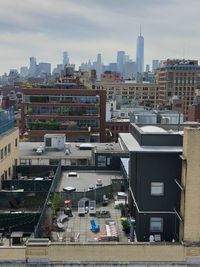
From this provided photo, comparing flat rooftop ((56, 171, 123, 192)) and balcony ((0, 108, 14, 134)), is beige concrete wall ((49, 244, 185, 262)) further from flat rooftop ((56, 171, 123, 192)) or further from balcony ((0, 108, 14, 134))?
balcony ((0, 108, 14, 134))

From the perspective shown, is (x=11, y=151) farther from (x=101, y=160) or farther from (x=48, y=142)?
(x=48, y=142)

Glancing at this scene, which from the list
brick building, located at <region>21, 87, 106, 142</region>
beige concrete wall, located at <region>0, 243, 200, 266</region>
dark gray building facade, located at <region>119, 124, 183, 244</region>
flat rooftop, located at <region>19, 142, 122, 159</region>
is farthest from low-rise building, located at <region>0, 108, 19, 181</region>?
brick building, located at <region>21, 87, 106, 142</region>

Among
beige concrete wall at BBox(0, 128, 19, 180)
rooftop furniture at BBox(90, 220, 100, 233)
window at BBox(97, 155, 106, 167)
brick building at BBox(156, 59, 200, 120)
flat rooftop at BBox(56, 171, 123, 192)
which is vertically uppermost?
brick building at BBox(156, 59, 200, 120)

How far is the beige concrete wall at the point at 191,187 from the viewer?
24.2 m

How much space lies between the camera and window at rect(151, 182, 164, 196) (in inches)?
1039

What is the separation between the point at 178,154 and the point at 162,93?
519 feet

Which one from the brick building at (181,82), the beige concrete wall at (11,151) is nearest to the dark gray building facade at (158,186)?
the beige concrete wall at (11,151)

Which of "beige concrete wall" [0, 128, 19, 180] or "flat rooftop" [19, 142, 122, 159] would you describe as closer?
"beige concrete wall" [0, 128, 19, 180]

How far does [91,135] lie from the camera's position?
3821 inches

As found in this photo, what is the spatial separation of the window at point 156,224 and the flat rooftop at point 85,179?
11.9 m

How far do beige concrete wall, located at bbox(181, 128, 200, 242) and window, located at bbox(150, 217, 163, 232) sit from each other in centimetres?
236

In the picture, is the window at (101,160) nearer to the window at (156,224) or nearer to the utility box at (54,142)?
the utility box at (54,142)

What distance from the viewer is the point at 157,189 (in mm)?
26469

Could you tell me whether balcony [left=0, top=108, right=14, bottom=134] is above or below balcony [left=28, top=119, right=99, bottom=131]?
above
